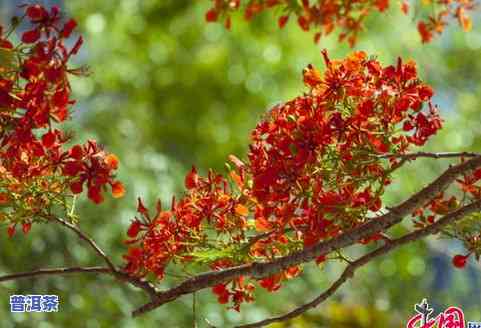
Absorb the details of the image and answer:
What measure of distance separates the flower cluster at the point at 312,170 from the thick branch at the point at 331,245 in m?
0.08

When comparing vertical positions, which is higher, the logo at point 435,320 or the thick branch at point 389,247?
the logo at point 435,320

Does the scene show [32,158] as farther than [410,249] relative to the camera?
No

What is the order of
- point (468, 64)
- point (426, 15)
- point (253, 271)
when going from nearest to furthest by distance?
point (253, 271) < point (426, 15) < point (468, 64)

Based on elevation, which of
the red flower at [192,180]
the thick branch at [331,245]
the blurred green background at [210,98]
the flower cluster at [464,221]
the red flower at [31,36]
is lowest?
the thick branch at [331,245]

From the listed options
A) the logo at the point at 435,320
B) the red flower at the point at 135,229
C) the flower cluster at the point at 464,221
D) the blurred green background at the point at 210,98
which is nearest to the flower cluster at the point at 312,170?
the red flower at the point at 135,229

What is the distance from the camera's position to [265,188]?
1654 mm

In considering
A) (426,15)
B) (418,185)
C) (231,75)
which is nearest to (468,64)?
(418,185)

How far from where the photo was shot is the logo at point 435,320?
236 centimetres

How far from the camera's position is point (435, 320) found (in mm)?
2453

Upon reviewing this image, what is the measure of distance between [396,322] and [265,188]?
2.43 metres

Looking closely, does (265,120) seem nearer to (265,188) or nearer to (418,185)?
(265,188)

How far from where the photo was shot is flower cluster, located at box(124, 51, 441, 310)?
5.40 ft

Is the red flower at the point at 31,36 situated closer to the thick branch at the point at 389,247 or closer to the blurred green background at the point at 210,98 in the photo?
the thick branch at the point at 389,247

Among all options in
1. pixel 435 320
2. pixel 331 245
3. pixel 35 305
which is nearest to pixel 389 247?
pixel 331 245
